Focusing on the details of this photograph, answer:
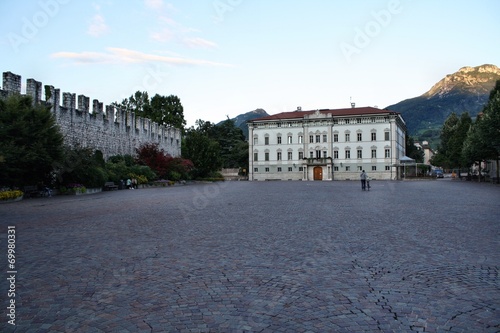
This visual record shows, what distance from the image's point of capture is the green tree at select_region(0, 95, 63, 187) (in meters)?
22.7

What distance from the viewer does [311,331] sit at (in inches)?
147

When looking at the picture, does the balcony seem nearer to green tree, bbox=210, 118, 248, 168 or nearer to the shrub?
green tree, bbox=210, 118, 248, 168

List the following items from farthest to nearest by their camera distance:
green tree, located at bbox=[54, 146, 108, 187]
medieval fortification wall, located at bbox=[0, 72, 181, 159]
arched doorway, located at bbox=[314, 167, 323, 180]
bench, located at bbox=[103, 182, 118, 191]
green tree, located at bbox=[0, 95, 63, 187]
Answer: arched doorway, located at bbox=[314, 167, 323, 180]
bench, located at bbox=[103, 182, 118, 191]
medieval fortification wall, located at bbox=[0, 72, 181, 159]
green tree, located at bbox=[54, 146, 108, 187]
green tree, located at bbox=[0, 95, 63, 187]

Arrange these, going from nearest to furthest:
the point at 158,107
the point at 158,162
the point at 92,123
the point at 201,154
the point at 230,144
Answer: the point at 92,123, the point at 158,162, the point at 201,154, the point at 158,107, the point at 230,144

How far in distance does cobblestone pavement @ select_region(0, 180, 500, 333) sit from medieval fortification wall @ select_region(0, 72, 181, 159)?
22.4 meters

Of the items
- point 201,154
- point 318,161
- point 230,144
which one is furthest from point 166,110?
point 318,161

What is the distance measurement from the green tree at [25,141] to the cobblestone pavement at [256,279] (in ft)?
45.7

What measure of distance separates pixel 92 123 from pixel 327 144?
1888 inches

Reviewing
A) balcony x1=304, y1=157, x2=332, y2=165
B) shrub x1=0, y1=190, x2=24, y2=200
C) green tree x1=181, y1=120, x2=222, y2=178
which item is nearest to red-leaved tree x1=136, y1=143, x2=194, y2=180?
green tree x1=181, y1=120, x2=222, y2=178

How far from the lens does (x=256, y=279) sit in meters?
5.55

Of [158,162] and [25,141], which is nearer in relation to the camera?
[25,141]

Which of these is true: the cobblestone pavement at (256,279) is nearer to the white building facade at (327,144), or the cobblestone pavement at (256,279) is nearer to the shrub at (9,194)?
the shrub at (9,194)

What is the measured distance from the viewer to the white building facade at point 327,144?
240 feet

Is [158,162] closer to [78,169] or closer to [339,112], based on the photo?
[78,169]
